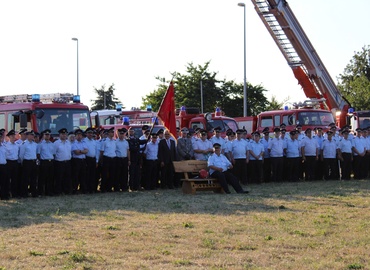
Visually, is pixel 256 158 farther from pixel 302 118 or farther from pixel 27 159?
pixel 27 159

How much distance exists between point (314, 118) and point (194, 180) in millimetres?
9269

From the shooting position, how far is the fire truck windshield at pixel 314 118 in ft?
87.7

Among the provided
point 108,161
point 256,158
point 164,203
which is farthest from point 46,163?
point 256,158

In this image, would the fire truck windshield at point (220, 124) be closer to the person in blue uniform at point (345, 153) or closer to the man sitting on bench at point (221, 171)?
the person in blue uniform at point (345, 153)

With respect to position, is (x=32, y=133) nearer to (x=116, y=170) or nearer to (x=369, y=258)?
(x=116, y=170)

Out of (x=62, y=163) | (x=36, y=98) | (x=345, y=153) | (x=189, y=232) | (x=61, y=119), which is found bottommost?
(x=189, y=232)

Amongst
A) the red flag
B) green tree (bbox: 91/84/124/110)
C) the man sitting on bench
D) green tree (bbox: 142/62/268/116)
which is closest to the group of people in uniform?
the man sitting on bench

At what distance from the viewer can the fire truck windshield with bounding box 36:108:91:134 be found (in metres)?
21.0

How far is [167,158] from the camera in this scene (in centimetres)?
2095

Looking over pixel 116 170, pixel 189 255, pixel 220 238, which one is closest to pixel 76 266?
pixel 189 255

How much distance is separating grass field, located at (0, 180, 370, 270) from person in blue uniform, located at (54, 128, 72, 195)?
3.68 feet

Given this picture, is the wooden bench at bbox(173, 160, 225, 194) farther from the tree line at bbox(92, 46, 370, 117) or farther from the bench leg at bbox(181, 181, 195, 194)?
the tree line at bbox(92, 46, 370, 117)

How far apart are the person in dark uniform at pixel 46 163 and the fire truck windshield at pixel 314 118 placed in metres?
10.2

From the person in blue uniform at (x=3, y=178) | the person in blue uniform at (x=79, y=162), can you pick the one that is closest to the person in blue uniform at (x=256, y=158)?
the person in blue uniform at (x=79, y=162)
